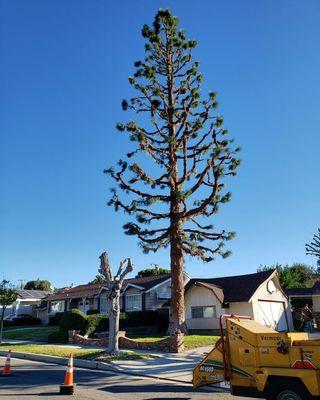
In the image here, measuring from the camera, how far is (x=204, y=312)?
105ft

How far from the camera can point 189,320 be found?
107 ft

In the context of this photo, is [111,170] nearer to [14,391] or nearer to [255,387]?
[14,391]

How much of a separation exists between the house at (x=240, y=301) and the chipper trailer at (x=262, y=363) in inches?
Answer: 866

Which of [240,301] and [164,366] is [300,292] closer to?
[240,301]

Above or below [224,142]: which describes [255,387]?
Result: below

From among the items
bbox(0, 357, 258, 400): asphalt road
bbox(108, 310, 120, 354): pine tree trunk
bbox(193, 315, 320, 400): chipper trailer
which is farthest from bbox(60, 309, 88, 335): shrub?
bbox(193, 315, 320, 400): chipper trailer

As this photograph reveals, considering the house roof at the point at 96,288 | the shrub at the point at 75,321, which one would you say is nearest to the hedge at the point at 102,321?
the shrub at the point at 75,321

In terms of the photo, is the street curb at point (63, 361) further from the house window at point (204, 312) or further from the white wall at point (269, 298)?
the white wall at point (269, 298)

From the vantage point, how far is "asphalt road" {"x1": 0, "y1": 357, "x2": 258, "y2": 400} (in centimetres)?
993

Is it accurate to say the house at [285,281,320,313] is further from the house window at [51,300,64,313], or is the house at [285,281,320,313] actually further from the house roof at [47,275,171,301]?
the house window at [51,300,64,313]

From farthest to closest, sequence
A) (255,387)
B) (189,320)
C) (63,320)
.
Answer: (189,320), (63,320), (255,387)

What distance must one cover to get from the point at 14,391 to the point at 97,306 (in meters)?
32.9

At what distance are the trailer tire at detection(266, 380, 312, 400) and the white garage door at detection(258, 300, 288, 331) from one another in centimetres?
2452

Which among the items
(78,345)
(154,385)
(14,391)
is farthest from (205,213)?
(14,391)
